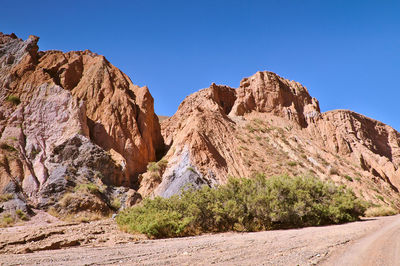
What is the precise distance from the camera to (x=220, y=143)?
105 feet

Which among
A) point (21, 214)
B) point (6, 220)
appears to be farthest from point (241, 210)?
point (6, 220)

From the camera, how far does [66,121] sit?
2631cm

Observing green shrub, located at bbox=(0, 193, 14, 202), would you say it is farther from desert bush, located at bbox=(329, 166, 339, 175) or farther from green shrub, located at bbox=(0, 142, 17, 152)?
desert bush, located at bbox=(329, 166, 339, 175)

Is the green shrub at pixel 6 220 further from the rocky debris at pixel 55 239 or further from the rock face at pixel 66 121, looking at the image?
the rocky debris at pixel 55 239

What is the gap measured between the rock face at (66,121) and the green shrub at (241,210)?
31.8 ft

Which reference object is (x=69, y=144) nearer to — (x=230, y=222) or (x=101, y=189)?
(x=101, y=189)

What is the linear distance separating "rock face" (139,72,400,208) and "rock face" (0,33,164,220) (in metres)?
3.78

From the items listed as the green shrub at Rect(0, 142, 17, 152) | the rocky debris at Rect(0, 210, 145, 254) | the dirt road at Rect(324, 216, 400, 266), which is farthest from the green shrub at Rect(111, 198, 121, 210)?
the dirt road at Rect(324, 216, 400, 266)

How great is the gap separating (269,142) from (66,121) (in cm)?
2565

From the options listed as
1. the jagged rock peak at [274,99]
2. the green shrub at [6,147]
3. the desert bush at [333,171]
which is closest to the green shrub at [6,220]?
the green shrub at [6,147]

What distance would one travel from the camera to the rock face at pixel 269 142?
27828 millimetres

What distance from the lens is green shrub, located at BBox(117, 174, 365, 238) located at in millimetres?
13812

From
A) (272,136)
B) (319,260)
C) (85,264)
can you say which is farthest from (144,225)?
(272,136)

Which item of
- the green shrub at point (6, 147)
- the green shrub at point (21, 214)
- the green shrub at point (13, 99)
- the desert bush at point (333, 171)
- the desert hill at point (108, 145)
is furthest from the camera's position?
the desert bush at point (333, 171)
